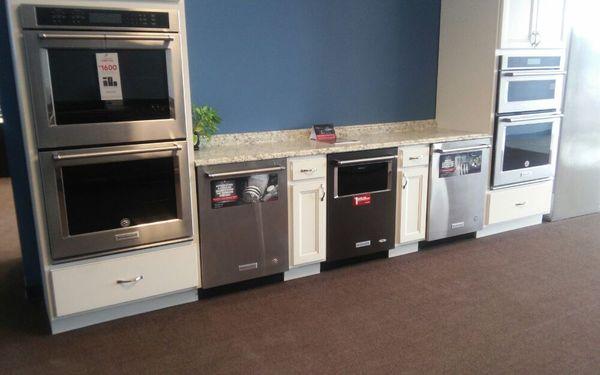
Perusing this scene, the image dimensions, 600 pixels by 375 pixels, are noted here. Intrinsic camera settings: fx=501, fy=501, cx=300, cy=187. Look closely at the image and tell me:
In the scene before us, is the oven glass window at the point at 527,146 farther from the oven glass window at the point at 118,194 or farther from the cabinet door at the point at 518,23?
the oven glass window at the point at 118,194

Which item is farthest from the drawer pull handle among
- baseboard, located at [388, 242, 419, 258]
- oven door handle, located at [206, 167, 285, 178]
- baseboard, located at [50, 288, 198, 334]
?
baseboard, located at [388, 242, 419, 258]

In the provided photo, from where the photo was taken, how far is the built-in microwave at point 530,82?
3.97 meters

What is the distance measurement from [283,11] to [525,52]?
1985mm

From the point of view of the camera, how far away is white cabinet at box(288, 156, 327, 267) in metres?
3.24

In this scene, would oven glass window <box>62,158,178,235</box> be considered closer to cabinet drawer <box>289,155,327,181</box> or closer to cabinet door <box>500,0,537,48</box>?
cabinet drawer <box>289,155,327,181</box>

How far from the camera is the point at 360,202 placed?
11.5 feet

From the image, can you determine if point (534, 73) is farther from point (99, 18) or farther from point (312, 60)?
point (99, 18)

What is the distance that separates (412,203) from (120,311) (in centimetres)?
215

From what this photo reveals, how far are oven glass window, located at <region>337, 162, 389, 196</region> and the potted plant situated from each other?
0.89 meters

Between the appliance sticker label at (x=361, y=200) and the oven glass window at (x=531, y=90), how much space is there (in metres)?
1.52

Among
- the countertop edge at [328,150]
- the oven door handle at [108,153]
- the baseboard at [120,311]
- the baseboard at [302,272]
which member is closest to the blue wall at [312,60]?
the countertop edge at [328,150]

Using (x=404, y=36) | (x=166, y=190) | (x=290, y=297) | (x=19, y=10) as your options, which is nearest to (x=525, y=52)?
(x=404, y=36)

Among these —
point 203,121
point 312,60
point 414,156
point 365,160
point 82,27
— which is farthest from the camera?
point 312,60

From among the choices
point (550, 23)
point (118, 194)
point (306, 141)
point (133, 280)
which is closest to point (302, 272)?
point (306, 141)
